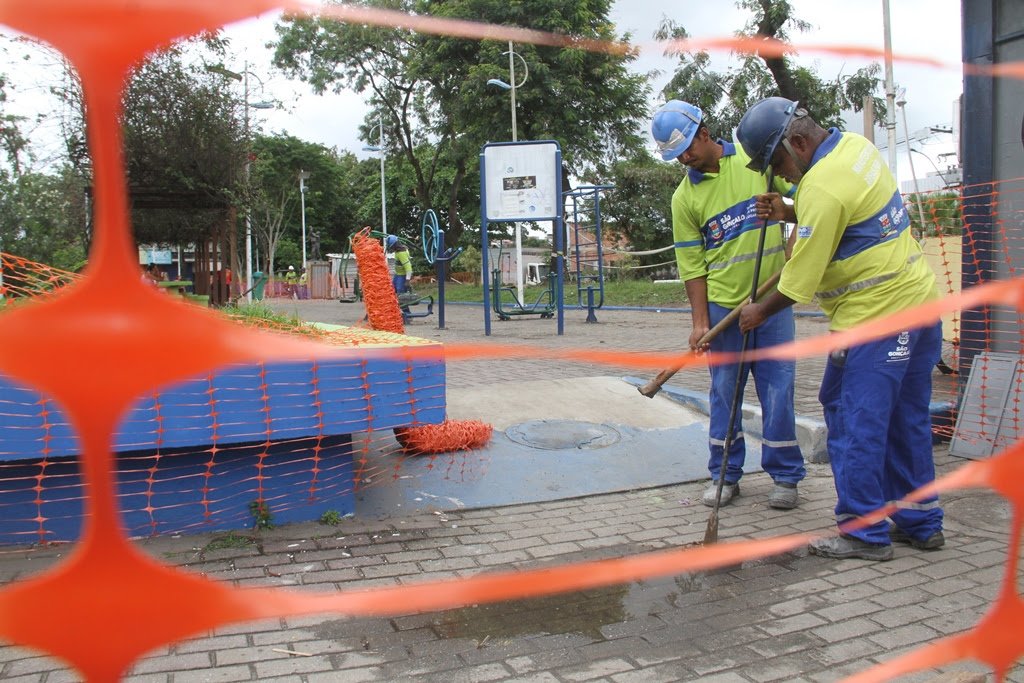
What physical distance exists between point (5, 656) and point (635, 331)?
10575mm

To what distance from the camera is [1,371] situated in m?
1.06

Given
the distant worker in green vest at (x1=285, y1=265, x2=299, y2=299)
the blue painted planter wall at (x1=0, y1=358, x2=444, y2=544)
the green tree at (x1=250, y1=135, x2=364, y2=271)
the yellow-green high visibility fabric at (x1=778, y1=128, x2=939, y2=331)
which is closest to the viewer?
the yellow-green high visibility fabric at (x1=778, y1=128, x2=939, y2=331)

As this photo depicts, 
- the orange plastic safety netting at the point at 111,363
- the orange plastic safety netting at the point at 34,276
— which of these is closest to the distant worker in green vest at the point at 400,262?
the orange plastic safety netting at the point at 34,276

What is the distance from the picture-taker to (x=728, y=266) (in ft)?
12.7

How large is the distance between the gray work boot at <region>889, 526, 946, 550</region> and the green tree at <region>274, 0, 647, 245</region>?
580 inches

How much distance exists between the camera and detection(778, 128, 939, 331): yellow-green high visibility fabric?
9.74 ft

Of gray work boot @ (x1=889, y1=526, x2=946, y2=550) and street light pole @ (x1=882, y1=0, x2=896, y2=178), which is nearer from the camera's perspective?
gray work boot @ (x1=889, y1=526, x2=946, y2=550)

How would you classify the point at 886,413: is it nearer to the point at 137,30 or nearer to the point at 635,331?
the point at 137,30

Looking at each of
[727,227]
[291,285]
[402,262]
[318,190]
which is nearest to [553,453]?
[727,227]

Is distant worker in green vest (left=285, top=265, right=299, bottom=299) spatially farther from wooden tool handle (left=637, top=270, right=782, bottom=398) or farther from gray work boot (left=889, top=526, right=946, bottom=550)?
gray work boot (left=889, top=526, right=946, bottom=550)

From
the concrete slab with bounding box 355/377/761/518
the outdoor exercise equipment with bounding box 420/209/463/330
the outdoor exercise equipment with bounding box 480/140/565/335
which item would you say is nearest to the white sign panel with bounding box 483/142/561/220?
the outdoor exercise equipment with bounding box 480/140/565/335

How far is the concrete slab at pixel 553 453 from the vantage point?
4.09 meters

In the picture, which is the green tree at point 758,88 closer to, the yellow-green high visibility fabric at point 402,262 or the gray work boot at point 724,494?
the yellow-green high visibility fabric at point 402,262

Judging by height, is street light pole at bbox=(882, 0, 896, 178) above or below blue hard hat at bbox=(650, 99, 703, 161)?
above
